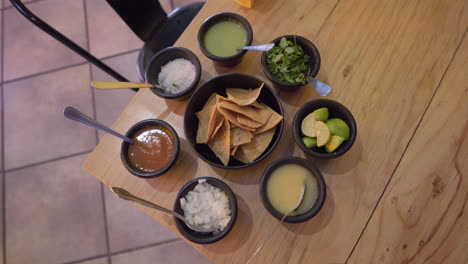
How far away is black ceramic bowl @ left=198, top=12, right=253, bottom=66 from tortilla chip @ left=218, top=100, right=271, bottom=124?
0.17 meters

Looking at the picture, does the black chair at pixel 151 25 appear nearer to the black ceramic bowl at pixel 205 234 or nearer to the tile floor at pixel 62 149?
the tile floor at pixel 62 149

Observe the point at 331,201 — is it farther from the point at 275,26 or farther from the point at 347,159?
the point at 275,26

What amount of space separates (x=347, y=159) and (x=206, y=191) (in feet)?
1.47

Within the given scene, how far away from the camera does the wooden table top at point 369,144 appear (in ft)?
3.05

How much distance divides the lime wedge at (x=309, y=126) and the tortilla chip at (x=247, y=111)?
0.35ft

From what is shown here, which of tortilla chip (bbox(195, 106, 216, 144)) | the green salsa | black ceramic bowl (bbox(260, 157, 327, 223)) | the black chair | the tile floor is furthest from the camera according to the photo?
the tile floor

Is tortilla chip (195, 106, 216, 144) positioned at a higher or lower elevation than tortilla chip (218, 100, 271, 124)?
lower

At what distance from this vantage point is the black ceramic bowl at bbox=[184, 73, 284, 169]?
36.9 inches

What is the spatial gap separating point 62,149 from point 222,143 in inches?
56.7

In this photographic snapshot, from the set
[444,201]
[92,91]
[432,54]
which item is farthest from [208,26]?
[92,91]

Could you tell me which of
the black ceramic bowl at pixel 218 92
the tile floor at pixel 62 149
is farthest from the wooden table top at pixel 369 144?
the tile floor at pixel 62 149

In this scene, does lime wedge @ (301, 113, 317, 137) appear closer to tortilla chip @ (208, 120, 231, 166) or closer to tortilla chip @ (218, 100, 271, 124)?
tortilla chip @ (218, 100, 271, 124)

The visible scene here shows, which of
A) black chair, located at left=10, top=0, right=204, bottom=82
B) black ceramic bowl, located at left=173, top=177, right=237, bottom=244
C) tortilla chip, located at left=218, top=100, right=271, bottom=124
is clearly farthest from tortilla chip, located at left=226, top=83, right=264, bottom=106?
black chair, located at left=10, top=0, right=204, bottom=82

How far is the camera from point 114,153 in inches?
40.8
